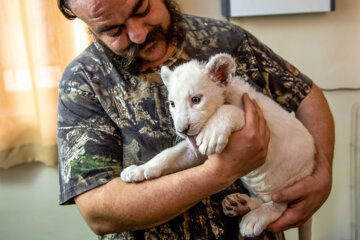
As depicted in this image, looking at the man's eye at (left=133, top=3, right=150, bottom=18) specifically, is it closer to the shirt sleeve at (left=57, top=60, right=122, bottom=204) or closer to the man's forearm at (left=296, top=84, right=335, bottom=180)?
the shirt sleeve at (left=57, top=60, right=122, bottom=204)

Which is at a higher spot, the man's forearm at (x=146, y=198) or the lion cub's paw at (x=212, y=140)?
the lion cub's paw at (x=212, y=140)

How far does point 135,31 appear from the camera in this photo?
0.99 metres

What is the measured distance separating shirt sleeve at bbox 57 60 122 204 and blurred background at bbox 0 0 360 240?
1.81ft

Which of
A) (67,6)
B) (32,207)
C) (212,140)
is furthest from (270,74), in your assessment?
(32,207)

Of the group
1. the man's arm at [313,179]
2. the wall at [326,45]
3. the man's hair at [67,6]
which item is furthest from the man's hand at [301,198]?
the wall at [326,45]

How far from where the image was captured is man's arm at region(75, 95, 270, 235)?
2.95 ft

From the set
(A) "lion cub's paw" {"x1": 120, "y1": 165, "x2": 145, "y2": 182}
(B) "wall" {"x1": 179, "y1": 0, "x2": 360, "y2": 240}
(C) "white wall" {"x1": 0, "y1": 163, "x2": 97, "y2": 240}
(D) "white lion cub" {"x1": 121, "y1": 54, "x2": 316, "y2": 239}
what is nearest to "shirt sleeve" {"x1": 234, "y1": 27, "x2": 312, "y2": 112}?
(D) "white lion cub" {"x1": 121, "y1": 54, "x2": 316, "y2": 239}

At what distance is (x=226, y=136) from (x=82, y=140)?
0.45m

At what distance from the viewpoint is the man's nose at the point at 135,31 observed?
0.99m

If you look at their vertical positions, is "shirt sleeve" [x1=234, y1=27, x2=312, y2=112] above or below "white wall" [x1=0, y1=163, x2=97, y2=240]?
above

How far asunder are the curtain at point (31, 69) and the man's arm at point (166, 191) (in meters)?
0.77

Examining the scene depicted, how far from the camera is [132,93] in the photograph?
107 cm

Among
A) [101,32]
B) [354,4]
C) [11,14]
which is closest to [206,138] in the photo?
[101,32]

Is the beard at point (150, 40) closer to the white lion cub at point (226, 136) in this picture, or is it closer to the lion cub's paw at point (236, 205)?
the white lion cub at point (226, 136)
